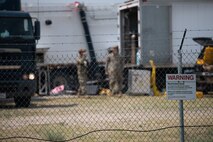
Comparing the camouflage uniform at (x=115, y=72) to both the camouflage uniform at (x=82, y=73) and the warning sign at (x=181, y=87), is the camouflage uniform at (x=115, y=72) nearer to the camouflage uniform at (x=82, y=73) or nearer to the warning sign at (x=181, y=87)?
the camouflage uniform at (x=82, y=73)

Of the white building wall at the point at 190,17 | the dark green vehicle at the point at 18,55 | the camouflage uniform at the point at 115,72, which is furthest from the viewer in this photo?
the camouflage uniform at the point at 115,72

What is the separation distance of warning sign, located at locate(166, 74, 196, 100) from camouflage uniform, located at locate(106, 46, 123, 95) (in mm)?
13471

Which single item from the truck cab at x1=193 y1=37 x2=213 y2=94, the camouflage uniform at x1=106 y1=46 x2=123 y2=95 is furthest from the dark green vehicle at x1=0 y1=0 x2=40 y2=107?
the truck cab at x1=193 y1=37 x2=213 y2=94

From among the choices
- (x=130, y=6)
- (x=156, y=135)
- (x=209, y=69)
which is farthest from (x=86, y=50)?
(x=156, y=135)

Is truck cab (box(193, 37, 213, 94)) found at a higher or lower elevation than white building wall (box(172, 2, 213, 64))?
lower

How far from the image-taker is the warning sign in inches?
329

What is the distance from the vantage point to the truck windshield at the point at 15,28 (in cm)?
1631

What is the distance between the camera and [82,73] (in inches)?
894

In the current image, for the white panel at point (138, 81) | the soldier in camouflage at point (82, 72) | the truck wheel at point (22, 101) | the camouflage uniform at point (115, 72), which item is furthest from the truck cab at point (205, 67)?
the truck wheel at point (22, 101)

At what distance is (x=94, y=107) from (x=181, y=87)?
8.13 metres

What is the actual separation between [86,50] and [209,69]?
258 inches

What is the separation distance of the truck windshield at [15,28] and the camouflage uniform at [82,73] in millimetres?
6094

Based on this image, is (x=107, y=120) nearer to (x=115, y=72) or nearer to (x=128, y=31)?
(x=115, y=72)

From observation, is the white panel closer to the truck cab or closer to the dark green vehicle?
the truck cab
